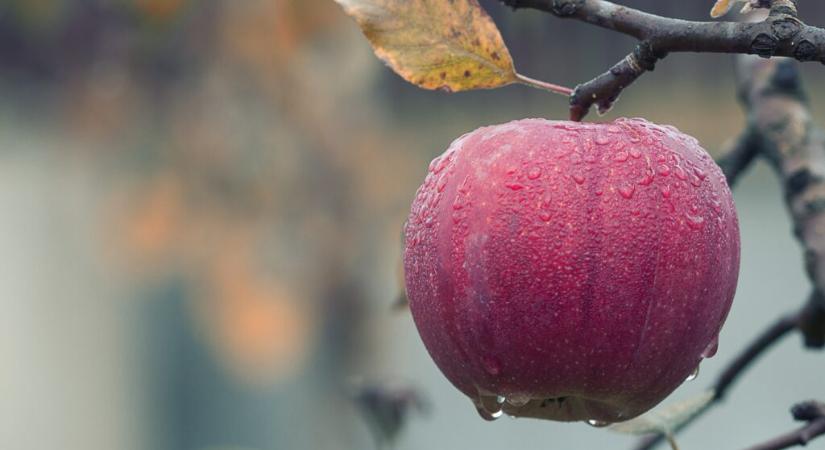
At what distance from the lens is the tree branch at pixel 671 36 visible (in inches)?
17.8

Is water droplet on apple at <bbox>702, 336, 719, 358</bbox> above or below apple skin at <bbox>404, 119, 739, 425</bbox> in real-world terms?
below

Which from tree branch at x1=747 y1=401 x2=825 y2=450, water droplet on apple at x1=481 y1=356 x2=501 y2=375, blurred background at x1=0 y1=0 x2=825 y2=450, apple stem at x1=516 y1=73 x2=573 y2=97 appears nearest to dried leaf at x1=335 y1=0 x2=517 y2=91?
apple stem at x1=516 y1=73 x2=573 y2=97

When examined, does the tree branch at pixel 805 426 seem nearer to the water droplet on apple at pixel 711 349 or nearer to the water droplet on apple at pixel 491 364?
the water droplet on apple at pixel 711 349

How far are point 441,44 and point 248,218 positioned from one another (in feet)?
6.22

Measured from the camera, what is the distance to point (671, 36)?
48 centimetres

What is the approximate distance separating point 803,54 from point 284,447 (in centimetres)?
366

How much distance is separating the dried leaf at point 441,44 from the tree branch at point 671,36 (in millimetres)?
34

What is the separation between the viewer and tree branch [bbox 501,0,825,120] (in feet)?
1.49

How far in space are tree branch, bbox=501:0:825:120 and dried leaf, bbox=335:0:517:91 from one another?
0.03m

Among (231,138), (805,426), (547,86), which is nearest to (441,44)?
(547,86)

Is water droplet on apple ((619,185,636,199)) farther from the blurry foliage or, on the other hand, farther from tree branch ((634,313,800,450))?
the blurry foliage

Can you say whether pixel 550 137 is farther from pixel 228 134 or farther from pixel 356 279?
pixel 356 279

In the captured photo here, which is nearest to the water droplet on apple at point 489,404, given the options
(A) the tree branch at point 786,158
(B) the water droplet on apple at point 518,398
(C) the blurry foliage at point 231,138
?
(B) the water droplet on apple at point 518,398

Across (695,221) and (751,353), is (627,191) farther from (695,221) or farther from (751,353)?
(751,353)
